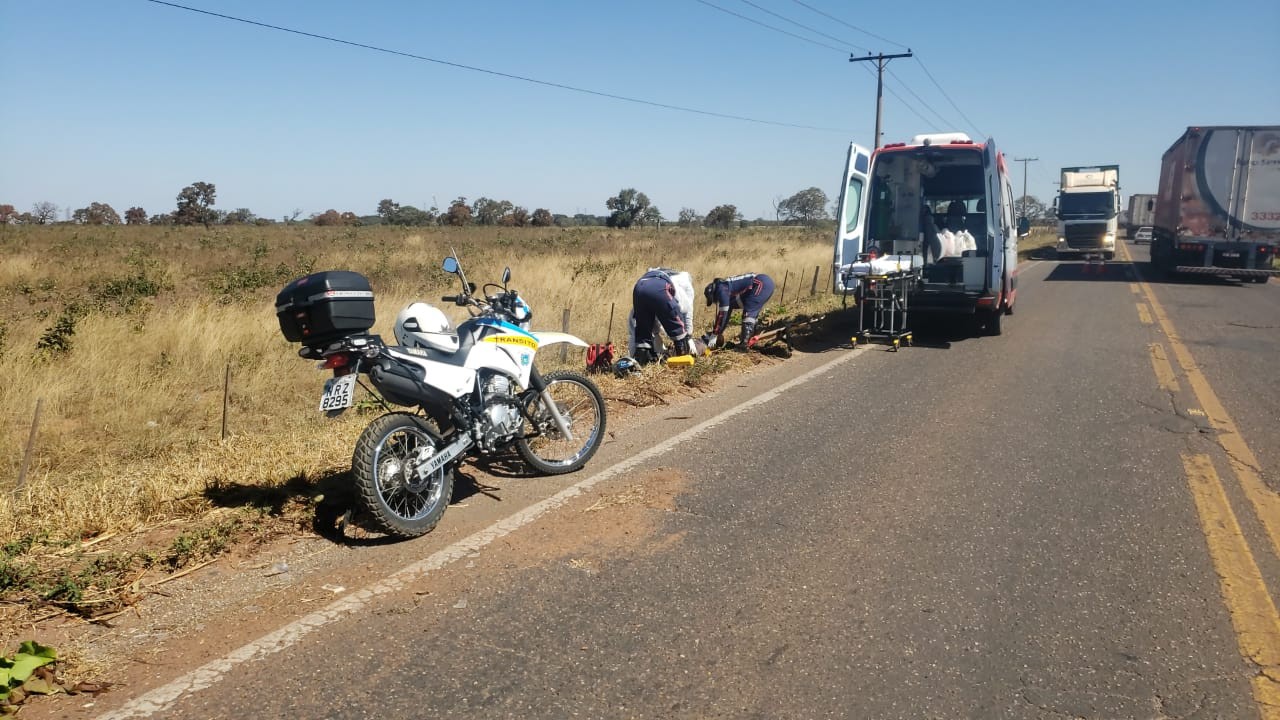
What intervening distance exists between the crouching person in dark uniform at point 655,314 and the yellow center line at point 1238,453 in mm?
4941

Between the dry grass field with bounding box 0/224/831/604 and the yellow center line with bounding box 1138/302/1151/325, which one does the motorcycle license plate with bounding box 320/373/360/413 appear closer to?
the dry grass field with bounding box 0/224/831/604

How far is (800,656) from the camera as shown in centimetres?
337

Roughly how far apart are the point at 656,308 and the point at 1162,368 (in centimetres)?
570

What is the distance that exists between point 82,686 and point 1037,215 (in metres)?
145

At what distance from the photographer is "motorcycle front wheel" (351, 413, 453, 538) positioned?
14.0 ft

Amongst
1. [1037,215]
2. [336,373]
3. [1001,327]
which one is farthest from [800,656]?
[1037,215]

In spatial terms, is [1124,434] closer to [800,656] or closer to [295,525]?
[800,656]

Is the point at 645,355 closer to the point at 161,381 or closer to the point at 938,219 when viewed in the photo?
the point at 161,381

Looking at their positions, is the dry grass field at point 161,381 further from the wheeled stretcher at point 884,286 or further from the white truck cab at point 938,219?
the wheeled stretcher at point 884,286

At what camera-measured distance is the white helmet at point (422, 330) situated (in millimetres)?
4891

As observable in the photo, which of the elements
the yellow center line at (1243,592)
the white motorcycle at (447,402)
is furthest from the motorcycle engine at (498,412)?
the yellow center line at (1243,592)

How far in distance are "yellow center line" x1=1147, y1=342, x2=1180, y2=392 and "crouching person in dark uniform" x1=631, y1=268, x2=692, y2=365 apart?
487cm

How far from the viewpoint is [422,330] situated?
4.89 meters

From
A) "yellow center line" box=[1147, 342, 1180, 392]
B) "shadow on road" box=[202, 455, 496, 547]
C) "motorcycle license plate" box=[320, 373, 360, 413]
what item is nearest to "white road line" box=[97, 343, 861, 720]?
"shadow on road" box=[202, 455, 496, 547]
